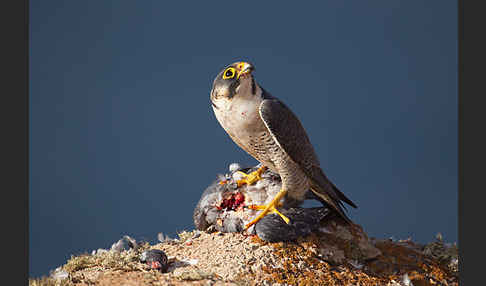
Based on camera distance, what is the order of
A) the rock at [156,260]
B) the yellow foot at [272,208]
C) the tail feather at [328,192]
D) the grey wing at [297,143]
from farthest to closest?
the tail feather at [328,192] < the yellow foot at [272,208] < the grey wing at [297,143] < the rock at [156,260]

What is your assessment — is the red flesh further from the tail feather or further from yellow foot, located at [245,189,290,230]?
the tail feather

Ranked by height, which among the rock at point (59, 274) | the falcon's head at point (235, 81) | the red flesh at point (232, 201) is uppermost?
the falcon's head at point (235, 81)

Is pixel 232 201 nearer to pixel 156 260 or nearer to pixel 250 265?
pixel 250 265

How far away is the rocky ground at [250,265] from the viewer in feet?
12.5

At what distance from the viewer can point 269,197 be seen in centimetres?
490

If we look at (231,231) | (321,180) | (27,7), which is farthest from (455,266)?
(27,7)

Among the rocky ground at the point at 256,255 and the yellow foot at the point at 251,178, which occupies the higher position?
the yellow foot at the point at 251,178

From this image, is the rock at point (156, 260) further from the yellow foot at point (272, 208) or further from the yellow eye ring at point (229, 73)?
the yellow eye ring at point (229, 73)

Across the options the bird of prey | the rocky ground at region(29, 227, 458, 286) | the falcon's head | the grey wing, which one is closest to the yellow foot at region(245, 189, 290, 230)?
the bird of prey

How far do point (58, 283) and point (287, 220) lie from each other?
213cm

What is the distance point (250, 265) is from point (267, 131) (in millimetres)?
1263

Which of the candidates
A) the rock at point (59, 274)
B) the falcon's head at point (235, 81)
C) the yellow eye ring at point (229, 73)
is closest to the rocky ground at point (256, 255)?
the rock at point (59, 274)

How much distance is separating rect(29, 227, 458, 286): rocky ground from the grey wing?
44 centimetres

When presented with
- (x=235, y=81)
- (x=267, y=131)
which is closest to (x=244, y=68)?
(x=235, y=81)
